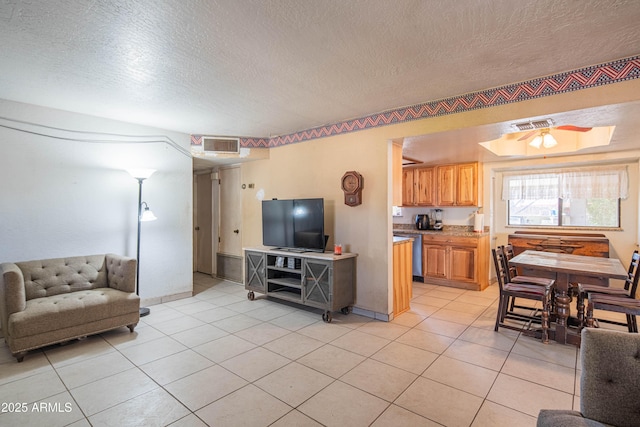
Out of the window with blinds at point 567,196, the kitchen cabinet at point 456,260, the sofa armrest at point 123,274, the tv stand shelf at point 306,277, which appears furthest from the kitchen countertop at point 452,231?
the sofa armrest at point 123,274

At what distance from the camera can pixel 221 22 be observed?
191 cm

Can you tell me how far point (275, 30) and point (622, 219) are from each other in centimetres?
584

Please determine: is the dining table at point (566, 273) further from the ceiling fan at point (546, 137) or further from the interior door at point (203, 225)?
the interior door at point (203, 225)

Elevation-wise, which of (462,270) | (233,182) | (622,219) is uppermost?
(233,182)

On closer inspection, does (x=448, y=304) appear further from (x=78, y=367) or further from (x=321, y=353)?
(x=78, y=367)

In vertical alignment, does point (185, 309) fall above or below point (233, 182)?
below

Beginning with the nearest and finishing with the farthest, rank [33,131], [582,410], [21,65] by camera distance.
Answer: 1. [582,410]
2. [21,65]
3. [33,131]

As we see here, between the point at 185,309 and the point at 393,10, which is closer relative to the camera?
the point at 393,10

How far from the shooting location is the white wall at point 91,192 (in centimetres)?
333

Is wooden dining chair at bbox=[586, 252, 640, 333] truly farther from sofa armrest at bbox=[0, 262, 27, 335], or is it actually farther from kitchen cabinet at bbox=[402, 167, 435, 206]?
sofa armrest at bbox=[0, 262, 27, 335]

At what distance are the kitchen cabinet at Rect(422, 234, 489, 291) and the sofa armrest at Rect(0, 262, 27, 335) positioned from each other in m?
5.43

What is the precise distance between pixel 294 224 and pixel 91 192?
2566 millimetres

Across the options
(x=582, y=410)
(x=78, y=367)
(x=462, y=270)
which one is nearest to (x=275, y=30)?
(x=582, y=410)

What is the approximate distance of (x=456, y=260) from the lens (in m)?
5.25
